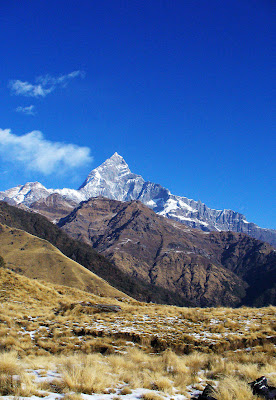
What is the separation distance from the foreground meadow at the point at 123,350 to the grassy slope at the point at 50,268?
→ 129 m

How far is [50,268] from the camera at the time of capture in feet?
546

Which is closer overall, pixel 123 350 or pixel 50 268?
pixel 123 350

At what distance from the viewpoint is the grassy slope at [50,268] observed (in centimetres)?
15612

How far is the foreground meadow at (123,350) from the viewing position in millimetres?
9961

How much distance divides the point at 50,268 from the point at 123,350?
160164mm

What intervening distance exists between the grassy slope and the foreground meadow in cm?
12929

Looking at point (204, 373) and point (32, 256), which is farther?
point (32, 256)

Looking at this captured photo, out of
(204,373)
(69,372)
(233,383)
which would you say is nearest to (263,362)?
(204,373)

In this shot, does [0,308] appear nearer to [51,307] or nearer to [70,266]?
[51,307]

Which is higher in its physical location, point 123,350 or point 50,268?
point 50,268

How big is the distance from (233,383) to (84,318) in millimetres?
16334

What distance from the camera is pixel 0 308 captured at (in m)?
24.0

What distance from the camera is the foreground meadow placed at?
996 centimetres

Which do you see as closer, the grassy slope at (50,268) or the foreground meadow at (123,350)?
the foreground meadow at (123,350)
